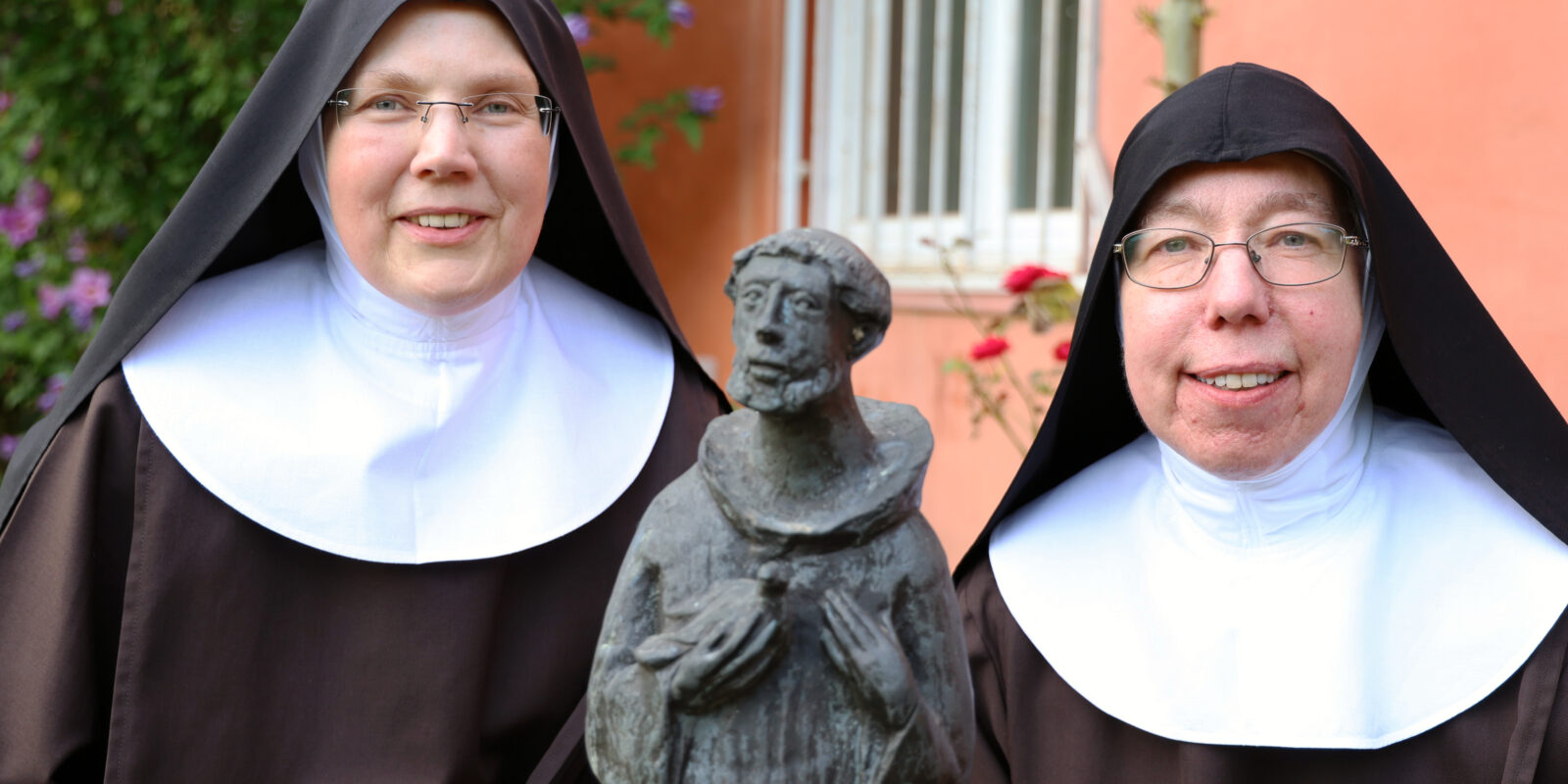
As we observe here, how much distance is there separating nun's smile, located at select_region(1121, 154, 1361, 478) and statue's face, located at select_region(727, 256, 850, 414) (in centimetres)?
88

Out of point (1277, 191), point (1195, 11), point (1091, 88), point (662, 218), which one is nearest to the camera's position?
point (1277, 191)

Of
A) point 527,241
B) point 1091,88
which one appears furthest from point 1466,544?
point 1091,88

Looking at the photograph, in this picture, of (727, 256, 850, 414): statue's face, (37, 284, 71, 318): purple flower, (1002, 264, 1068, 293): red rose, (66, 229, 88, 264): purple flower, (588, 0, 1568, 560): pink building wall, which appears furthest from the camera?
(66, 229, 88, 264): purple flower

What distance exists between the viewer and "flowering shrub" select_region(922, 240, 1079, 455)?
14.3 ft

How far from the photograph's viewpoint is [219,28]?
16.5 ft

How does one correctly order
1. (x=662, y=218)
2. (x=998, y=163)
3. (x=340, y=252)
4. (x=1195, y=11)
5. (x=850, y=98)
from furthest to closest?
1. (x=662, y=218)
2. (x=850, y=98)
3. (x=998, y=163)
4. (x=1195, y=11)
5. (x=340, y=252)

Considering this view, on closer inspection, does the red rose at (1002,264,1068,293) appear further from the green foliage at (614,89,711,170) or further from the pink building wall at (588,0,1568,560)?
the green foliage at (614,89,711,170)

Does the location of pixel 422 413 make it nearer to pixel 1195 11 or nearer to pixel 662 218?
pixel 1195 11

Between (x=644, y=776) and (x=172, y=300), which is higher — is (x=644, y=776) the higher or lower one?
the lower one

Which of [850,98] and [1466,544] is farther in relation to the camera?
[850,98]

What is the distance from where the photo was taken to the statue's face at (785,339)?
1.67 metres

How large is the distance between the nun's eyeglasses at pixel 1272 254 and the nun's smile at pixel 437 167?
3.70 ft

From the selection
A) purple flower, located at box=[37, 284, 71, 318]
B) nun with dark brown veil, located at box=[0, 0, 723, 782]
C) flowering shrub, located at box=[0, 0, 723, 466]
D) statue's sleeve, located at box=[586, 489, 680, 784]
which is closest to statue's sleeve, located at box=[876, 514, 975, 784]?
statue's sleeve, located at box=[586, 489, 680, 784]

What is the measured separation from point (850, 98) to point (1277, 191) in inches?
169
